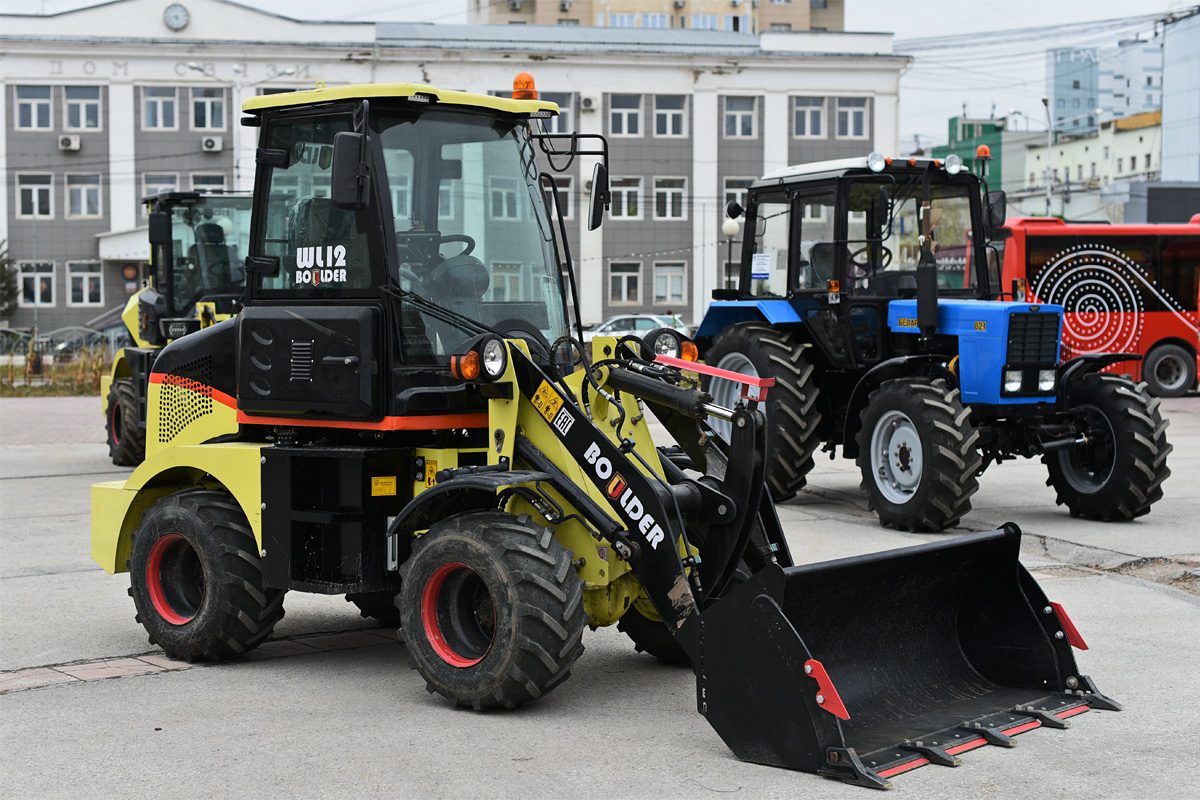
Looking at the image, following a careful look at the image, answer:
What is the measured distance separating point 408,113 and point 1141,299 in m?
23.1

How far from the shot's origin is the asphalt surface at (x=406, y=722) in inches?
202

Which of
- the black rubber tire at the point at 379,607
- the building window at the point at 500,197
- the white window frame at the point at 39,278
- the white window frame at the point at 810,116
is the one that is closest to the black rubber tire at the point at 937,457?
the black rubber tire at the point at 379,607

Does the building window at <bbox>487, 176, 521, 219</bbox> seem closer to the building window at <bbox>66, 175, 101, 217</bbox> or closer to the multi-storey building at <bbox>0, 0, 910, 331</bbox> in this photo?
the multi-storey building at <bbox>0, 0, 910, 331</bbox>

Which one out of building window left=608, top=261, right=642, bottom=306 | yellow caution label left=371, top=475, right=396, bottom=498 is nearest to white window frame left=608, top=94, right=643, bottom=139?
building window left=608, top=261, right=642, bottom=306

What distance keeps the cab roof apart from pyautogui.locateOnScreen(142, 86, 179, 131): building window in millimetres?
47028

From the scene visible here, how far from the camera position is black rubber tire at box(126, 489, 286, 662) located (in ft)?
22.5

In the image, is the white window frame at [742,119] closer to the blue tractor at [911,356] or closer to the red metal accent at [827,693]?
the blue tractor at [911,356]

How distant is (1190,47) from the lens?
61.7 metres

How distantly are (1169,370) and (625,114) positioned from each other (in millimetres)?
29404

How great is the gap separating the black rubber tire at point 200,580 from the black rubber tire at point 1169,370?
77.0 feet

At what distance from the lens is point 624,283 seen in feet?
173

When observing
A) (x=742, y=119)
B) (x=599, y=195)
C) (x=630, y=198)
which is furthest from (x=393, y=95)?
(x=742, y=119)

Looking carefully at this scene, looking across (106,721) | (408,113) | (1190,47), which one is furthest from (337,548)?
(1190,47)

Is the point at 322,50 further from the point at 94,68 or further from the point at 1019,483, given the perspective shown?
the point at 1019,483
